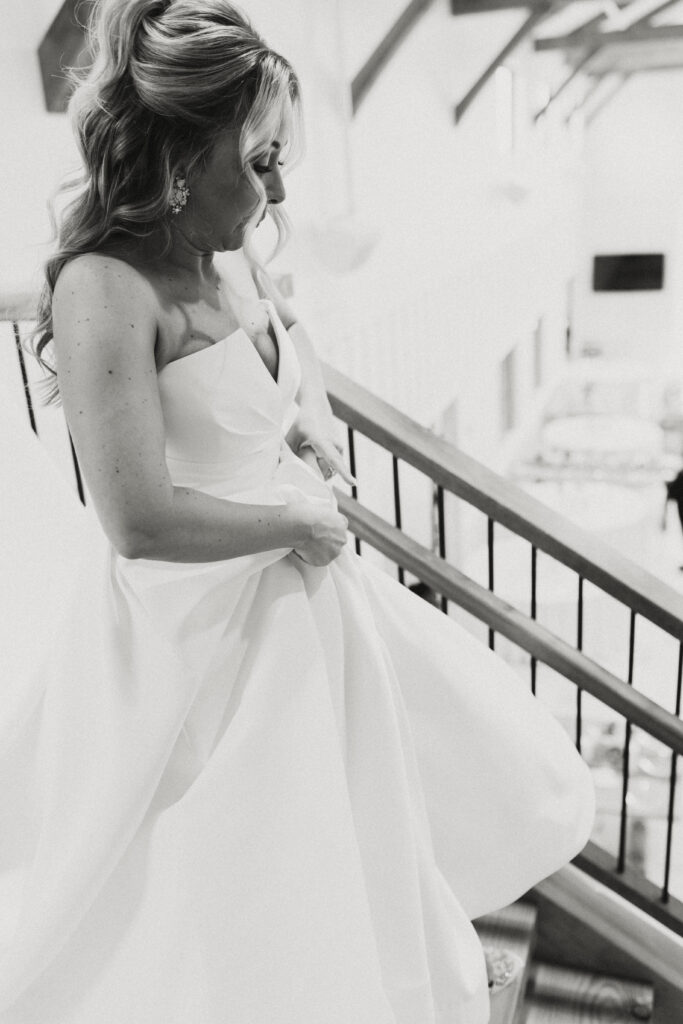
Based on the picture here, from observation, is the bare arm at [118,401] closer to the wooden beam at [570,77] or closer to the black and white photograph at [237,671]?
the black and white photograph at [237,671]

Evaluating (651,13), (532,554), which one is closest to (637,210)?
(651,13)

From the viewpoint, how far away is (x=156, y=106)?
3.08ft

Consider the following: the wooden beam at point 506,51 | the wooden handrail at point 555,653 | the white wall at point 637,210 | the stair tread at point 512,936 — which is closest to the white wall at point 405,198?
the wooden beam at point 506,51

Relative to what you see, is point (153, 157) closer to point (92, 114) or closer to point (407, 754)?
point (92, 114)

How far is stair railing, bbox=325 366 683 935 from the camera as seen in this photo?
5.35ft

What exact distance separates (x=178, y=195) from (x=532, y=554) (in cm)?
103

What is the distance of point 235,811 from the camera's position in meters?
1.07

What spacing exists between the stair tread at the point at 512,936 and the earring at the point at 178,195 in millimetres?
1385

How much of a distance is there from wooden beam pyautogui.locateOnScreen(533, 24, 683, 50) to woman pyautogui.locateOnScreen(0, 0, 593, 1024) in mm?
9572

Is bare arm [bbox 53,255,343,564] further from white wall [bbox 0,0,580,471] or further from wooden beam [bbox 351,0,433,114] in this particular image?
wooden beam [bbox 351,0,433,114]

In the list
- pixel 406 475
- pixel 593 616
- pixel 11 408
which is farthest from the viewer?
pixel 406 475

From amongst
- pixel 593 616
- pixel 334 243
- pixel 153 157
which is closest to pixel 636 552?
pixel 593 616

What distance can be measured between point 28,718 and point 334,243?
14.0ft

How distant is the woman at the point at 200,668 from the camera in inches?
37.6
